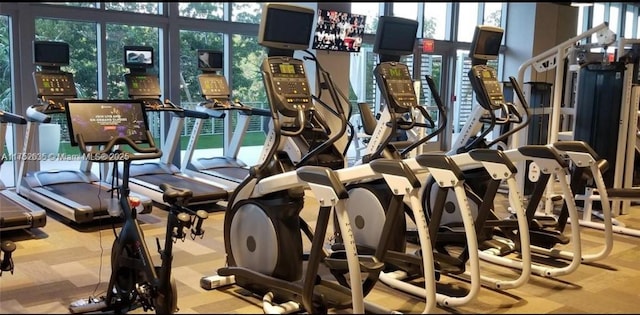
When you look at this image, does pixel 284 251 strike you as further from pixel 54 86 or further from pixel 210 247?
pixel 54 86

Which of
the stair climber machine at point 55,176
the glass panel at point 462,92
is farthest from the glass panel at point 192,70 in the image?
the glass panel at point 462,92

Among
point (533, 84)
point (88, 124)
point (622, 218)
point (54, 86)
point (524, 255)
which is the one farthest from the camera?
point (533, 84)

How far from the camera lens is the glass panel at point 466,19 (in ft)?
36.9

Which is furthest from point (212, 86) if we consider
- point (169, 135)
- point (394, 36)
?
point (394, 36)

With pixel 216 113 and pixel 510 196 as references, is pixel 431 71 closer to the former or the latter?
pixel 216 113

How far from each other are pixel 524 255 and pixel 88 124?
272 cm

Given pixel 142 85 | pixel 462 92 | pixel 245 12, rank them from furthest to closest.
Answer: pixel 462 92, pixel 245 12, pixel 142 85

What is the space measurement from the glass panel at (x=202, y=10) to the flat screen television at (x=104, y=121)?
166 inches

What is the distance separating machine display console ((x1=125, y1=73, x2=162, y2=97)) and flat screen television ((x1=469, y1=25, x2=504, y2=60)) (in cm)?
333

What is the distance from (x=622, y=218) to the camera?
6.34 m

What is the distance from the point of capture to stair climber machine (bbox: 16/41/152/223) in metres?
5.40

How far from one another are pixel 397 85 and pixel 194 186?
8.79 feet

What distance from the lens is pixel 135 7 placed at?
7.32m

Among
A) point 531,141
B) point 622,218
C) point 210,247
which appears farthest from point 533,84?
Answer: point 210,247
